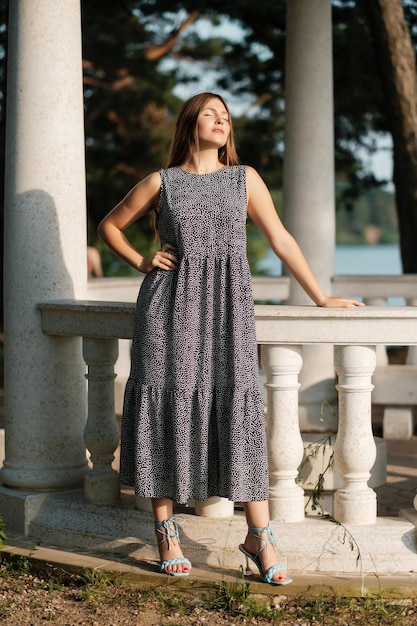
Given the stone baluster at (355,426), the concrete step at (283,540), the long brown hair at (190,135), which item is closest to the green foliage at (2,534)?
the concrete step at (283,540)

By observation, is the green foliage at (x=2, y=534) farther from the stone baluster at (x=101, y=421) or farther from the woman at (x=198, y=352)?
the woman at (x=198, y=352)

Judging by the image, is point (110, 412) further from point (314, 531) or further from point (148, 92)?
point (148, 92)

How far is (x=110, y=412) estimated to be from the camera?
22.7 feet

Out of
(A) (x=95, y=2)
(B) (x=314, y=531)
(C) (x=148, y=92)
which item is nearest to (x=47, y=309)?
(B) (x=314, y=531)

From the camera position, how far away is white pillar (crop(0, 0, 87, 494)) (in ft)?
23.2

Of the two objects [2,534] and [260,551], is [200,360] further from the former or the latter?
[2,534]

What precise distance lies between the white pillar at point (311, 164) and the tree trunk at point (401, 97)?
7.41 feet

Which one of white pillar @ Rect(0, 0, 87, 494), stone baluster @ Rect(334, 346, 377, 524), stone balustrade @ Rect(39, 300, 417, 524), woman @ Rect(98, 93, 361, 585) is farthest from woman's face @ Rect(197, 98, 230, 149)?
white pillar @ Rect(0, 0, 87, 494)

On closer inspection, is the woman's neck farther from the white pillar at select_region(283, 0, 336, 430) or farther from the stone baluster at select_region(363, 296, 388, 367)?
the stone baluster at select_region(363, 296, 388, 367)

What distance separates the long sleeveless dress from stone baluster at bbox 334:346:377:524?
0.51 m

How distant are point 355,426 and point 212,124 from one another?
1.79 metres

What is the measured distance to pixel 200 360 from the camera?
19.5 feet

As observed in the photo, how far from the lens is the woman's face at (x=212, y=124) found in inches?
236

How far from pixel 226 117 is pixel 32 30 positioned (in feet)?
5.57
